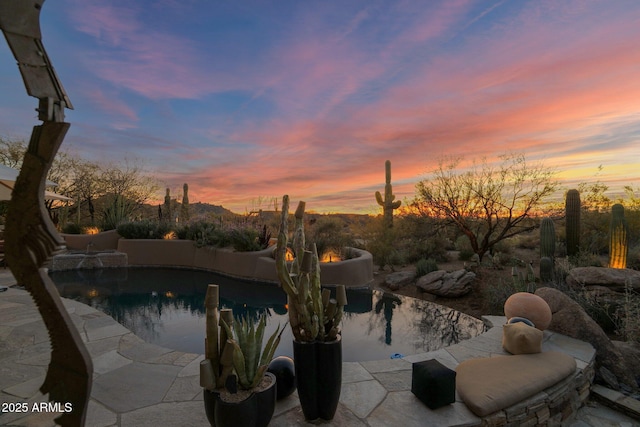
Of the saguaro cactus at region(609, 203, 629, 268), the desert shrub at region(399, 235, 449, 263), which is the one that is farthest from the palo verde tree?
the saguaro cactus at region(609, 203, 629, 268)

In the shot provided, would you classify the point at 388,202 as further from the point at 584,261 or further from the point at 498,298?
the point at 498,298

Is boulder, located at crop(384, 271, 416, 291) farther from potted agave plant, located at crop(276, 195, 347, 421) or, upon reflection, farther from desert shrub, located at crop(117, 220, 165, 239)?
desert shrub, located at crop(117, 220, 165, 239)

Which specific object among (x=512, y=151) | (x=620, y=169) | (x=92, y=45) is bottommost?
(x=620, y=169)

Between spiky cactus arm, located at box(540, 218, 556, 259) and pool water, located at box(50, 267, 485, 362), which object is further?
spiky cactus arm, located at box(540, 218, 556, 259)

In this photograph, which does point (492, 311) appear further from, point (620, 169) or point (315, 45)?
point (620, 169)

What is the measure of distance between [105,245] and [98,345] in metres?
9.73

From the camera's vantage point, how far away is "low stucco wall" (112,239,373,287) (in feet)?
24.3

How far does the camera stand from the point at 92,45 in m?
6.19

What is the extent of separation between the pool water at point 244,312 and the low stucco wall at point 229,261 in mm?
345

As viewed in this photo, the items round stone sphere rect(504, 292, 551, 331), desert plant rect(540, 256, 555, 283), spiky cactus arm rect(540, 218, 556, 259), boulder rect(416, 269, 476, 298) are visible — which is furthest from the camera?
spiky cactus arm rect(540, 218, 556, 259)

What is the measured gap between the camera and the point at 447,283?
6.90m

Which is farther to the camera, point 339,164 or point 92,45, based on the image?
point 339,164

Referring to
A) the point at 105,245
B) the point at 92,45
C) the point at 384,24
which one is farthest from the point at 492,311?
the point at 105,245

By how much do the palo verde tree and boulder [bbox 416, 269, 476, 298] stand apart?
292 cm
